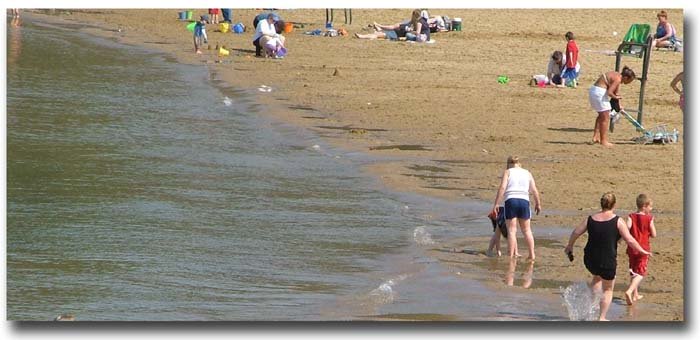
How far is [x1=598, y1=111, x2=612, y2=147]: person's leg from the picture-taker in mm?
19703

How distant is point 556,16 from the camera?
103 ft

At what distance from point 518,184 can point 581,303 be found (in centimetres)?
214

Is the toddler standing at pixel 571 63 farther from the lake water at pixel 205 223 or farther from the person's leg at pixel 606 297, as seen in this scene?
the person's leg at pixel 606 297

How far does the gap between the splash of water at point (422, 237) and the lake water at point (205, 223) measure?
2 cm

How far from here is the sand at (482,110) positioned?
50.1 ft

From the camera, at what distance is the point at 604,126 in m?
19.8

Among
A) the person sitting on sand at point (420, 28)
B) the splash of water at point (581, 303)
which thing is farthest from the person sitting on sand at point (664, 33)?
the splash of water at point (581, 303)

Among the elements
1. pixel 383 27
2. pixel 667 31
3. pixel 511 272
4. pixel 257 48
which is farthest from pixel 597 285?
pixel 383 27

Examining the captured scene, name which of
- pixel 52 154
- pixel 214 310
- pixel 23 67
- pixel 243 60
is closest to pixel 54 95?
pixel 23 67

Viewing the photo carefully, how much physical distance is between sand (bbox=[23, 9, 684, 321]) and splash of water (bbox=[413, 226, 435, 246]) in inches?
8.1

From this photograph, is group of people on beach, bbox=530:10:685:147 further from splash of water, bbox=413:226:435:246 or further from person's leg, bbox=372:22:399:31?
person's leg, bbox=372:22:399:31

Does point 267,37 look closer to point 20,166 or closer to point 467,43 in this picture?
point 467,43

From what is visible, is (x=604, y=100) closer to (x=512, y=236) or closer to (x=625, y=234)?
(x=512, y=236)

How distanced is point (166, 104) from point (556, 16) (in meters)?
10.6
